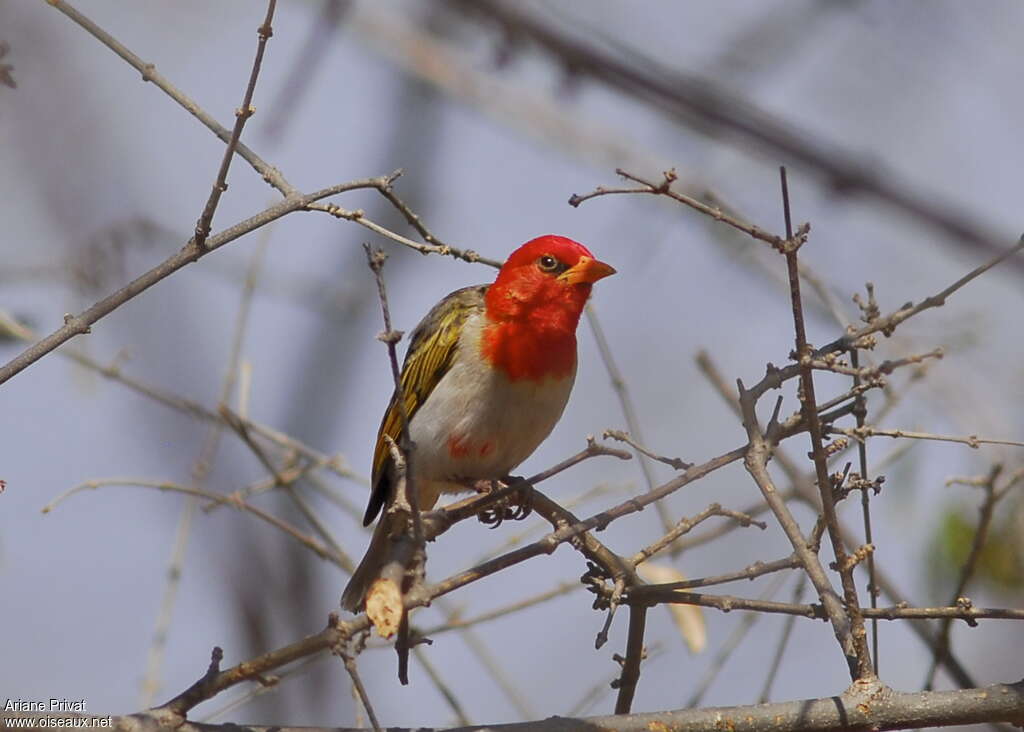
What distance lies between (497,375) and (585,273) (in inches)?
22.8

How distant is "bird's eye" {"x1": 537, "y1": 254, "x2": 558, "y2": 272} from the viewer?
5234 mm

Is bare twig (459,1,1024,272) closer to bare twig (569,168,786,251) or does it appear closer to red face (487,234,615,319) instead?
bare twig (569,168,786,251)

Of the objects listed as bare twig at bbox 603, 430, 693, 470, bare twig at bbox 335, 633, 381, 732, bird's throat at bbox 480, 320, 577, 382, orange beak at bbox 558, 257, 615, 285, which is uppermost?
orange beak at bbox 558, 257, 615, 285

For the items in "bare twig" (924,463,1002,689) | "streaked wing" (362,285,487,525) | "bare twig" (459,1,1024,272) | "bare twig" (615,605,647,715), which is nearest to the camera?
"bare twig" (459,1,1024,272)

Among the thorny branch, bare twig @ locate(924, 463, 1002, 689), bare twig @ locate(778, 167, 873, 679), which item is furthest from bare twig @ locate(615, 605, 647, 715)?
bare twig @ locate(924, 463, 1002, 689)

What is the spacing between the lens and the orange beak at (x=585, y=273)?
514 cm

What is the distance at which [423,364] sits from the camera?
17.2ft

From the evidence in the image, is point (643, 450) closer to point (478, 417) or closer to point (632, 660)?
point (632, 660)

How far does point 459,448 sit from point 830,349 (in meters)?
2.28

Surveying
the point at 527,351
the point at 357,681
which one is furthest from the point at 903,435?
the point at 527,351

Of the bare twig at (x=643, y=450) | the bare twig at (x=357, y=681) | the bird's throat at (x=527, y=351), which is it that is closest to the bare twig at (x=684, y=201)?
the bare twig at (x=643, y=450)

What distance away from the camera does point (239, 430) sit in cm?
436

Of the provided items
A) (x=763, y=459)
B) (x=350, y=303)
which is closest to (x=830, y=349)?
(x=763, y=459)

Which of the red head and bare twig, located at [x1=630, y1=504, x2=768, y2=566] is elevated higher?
the red head
